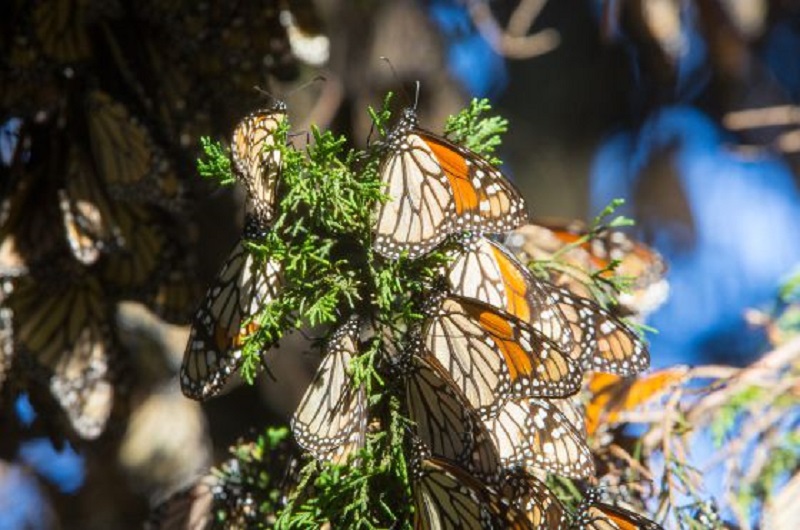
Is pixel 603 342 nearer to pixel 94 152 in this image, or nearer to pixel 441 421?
pixel 441 421

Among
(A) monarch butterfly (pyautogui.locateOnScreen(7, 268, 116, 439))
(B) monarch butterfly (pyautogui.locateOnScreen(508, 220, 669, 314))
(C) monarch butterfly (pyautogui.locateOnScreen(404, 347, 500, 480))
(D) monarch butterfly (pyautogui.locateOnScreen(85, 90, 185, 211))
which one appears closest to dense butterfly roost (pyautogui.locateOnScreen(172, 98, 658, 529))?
(C) monarch butterfly (pyautogui.locateOnScreen(404, 347, 500, 480))

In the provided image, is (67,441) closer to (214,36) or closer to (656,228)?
(214,36)

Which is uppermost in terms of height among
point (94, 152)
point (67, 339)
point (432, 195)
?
point (94, 152)

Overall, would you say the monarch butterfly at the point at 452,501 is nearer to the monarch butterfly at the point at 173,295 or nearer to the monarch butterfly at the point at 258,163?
the monarch butterfly at the point at 258,163

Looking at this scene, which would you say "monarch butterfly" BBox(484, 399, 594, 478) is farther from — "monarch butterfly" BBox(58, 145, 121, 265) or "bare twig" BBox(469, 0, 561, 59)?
"bare twig" BBox(469, 0, 561, 59)

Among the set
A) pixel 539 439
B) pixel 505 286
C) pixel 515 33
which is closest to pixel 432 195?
pixel 505 286

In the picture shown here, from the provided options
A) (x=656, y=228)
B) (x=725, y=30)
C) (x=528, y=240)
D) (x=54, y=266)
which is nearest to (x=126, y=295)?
(x=54, y=266)

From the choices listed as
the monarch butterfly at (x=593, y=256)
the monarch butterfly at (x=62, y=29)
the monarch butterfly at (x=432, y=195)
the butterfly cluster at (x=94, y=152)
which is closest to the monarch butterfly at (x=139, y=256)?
the butterfly cluster at (x=94, y=152)
